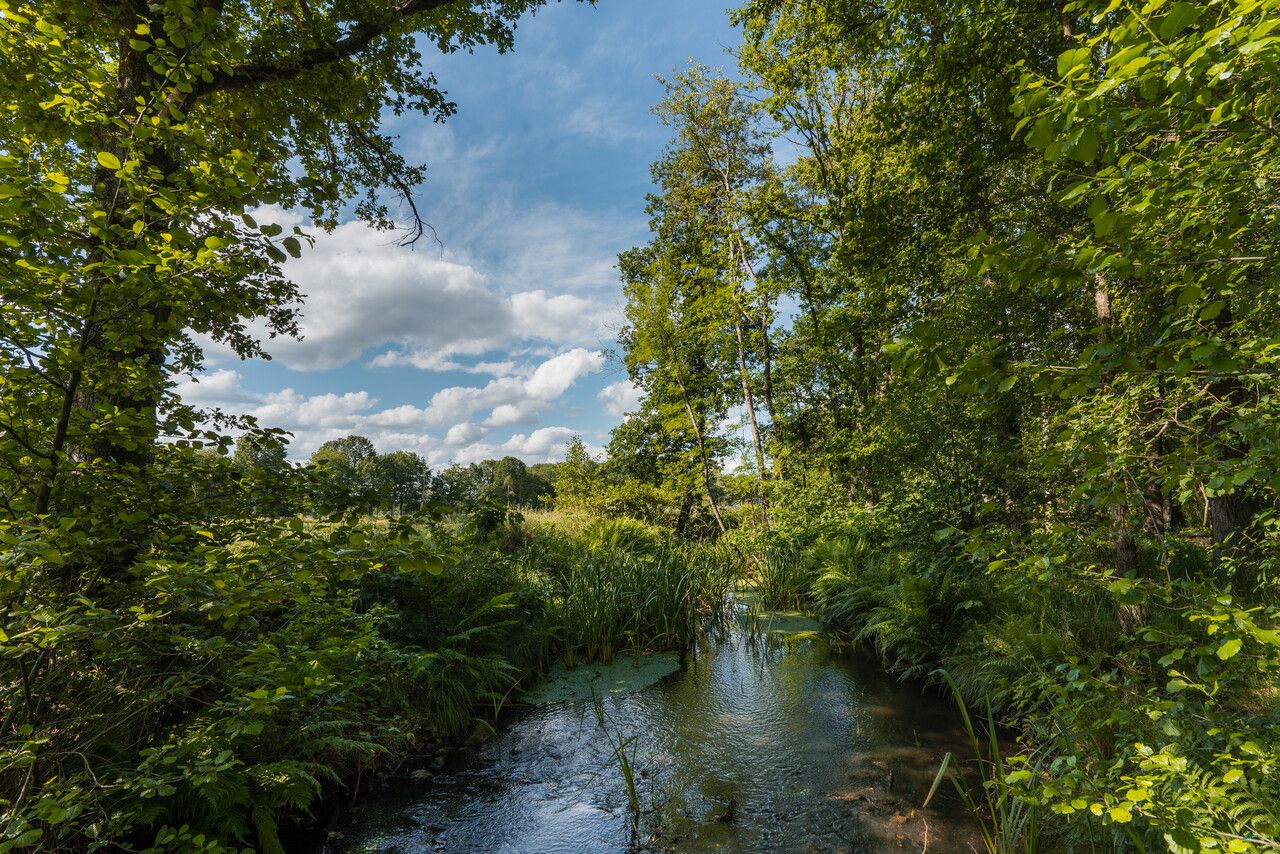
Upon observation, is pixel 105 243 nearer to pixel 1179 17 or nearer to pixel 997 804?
pixel 1179 17

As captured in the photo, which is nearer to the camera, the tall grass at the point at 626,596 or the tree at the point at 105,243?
the tree at the point at 105,243

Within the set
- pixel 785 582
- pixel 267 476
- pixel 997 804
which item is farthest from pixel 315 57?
pixel 785 582

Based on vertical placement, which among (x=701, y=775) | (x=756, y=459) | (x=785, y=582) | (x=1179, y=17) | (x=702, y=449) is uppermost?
(x=702, y=449)

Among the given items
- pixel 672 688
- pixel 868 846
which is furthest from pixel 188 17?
pixel 672 688

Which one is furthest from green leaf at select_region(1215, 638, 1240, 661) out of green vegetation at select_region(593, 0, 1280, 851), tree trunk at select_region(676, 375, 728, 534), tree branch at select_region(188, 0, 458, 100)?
tree trunk at select_region(676, 375, 728, 534)

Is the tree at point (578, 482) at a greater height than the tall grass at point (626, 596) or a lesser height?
greater

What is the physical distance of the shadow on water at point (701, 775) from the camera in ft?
11.0

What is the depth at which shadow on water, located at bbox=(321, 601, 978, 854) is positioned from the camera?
337 centimetres

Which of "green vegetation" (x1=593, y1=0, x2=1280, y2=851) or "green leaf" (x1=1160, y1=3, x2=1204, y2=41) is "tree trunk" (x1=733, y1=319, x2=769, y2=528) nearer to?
"green vegetation" (x1=593, y1=0, x2=1280, y2=851)

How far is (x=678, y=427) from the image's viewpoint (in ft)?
37.3

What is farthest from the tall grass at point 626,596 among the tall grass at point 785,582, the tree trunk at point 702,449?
the tree trunk at point 702,449

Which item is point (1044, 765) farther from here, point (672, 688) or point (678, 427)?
point (678, 427)

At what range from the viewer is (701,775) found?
13.3 feet

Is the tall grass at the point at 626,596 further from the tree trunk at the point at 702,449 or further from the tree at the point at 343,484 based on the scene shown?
the tree at the point at 343,484
